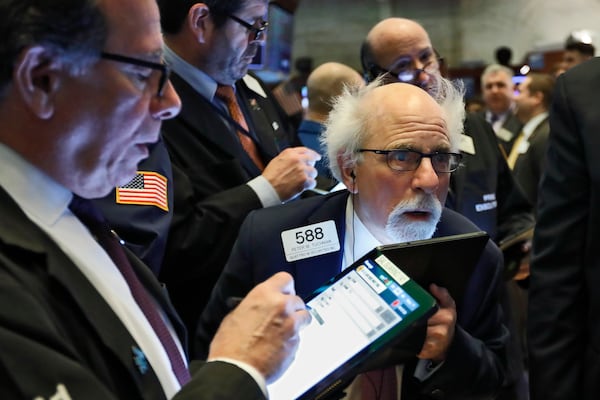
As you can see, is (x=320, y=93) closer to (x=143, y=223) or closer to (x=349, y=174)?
(x=349, y=174)

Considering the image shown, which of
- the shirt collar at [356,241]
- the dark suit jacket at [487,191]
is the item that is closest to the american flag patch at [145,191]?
the shirt collar at [356,241]

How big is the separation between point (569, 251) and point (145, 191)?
42.6 inches

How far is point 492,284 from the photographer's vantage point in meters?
1.86

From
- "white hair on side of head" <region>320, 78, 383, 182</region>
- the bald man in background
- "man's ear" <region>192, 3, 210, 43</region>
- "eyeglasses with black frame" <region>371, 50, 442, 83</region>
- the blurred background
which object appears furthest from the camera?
the blurred background

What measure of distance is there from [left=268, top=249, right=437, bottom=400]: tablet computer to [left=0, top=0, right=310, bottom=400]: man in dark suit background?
155mm

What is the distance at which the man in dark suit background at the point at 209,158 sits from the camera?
6.99 ft

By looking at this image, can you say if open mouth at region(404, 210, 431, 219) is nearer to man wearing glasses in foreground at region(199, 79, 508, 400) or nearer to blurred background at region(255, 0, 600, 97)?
man wearing glasses in foreground at region(199, 79, 508, 400)

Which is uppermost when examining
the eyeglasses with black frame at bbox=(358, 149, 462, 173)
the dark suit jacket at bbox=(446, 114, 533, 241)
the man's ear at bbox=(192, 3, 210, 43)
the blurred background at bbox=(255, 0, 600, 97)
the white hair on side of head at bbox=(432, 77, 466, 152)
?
the man's ear at bbox=(192, 3, 210, 43)

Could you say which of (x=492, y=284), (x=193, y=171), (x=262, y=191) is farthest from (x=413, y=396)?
(x=193, y=171)

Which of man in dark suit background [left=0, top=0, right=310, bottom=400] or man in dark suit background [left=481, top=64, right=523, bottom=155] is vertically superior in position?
man in dark suit background [left=0, top=0, right=310, bottom=400]

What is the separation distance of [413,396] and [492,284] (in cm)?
39

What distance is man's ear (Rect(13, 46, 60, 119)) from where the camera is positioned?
978 millimetres

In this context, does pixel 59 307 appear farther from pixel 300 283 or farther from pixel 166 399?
pixel 300 283

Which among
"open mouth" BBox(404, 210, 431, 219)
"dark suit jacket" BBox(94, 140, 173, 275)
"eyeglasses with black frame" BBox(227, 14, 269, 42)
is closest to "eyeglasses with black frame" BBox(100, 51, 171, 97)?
Result: "dark suit jacket" BBox(94, 140, 173, 275)
